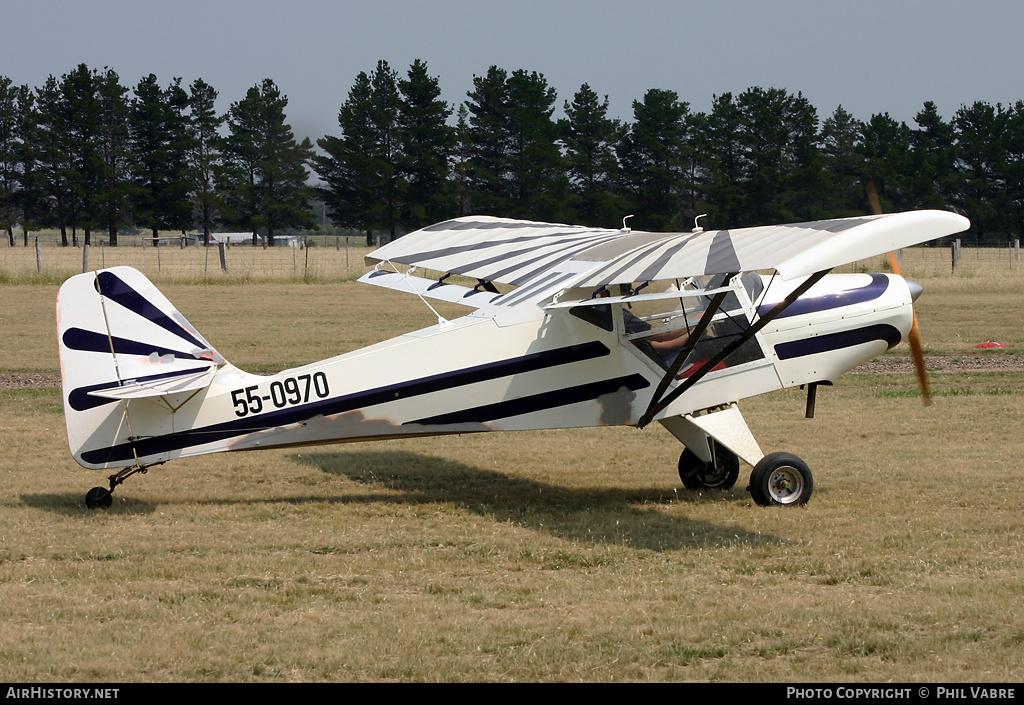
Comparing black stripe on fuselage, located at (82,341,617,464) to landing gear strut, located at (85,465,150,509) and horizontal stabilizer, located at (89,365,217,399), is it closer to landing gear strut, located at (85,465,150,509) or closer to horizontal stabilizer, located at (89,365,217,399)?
landing gear strut, located at (85,465,150,509)

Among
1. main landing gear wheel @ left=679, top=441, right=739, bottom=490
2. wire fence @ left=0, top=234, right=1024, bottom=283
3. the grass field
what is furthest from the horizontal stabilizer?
wire fence @ left=0, top=234, right=1024, bottom=283

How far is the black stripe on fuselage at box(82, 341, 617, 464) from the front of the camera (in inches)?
313

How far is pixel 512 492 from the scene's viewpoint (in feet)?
30.0

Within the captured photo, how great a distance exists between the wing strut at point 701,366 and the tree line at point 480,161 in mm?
43481

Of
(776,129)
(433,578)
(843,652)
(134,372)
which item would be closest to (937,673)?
(843,652)

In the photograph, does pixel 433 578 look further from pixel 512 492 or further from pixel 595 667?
pixel 512 492

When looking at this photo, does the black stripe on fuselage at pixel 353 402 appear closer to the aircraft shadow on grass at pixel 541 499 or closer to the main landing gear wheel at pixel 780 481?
the aircraft shadow on grass at pixel 541 499

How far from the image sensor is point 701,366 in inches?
328

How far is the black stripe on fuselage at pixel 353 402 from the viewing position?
7938mm

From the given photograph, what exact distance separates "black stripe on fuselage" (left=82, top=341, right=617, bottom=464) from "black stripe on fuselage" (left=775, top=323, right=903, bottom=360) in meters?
1.51

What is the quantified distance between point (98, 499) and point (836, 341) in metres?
6.04

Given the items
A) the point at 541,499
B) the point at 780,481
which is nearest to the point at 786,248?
the point at 780,481

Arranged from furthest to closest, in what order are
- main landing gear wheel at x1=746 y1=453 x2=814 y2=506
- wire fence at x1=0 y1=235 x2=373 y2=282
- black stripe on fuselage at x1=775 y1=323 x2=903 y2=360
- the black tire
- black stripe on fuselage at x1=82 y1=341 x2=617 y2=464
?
wire fence at x1=0 y1=235 x2=373 y2=282
black stripe on fuselage at x1=775 y1=323 x2=903 y2=360
main landing gear wheel at x1=746 y1=453 x2=814 y2=506
the black tire
black stripe on fuselage at x1=82 y1=341 x2=617 y2=464

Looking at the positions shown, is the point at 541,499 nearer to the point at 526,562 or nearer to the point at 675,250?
the point at 526,562
